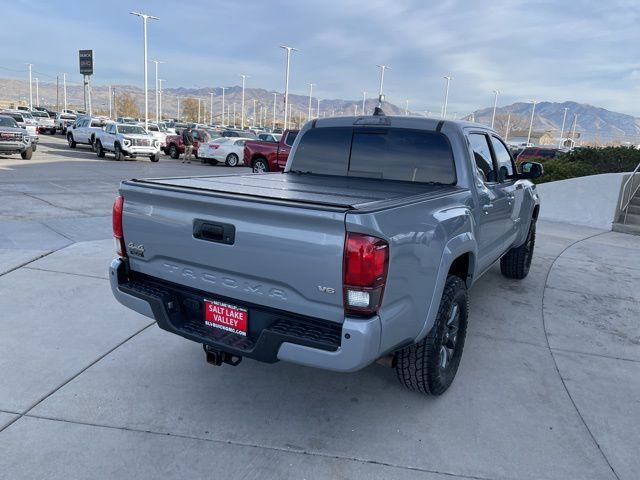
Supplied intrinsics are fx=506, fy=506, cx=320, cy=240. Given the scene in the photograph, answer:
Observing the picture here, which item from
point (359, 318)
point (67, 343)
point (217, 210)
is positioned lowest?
point (67, 343)

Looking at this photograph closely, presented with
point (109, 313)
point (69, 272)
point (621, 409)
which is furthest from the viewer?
point (69, 272)

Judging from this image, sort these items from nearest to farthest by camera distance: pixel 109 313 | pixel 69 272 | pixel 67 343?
1. pixel 67 343
2. pixel 109 313
3. pixel 69 272

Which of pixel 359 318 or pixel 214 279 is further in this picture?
pixel 214 279

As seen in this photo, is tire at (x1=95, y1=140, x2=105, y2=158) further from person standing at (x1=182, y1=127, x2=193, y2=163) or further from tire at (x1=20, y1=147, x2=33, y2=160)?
tire at (x1=20, y1=147, x2=33, y2=160)

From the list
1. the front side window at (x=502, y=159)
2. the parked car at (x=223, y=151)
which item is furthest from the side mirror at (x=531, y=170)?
the parked car at (x=223, y=151)

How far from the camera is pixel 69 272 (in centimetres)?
596

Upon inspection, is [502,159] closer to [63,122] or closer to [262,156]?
[262,156]

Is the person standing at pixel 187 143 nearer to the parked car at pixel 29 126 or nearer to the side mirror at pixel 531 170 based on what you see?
the parked car at pixel 29 126

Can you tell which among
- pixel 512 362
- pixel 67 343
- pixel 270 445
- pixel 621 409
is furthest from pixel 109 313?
pixel 621 409

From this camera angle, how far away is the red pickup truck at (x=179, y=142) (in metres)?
27.6

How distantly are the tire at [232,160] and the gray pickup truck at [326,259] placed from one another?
2147 centimetres

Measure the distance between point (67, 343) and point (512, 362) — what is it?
377 centimetres

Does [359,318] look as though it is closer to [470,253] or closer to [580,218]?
[470,253]

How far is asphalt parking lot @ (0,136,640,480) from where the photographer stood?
2900mm
